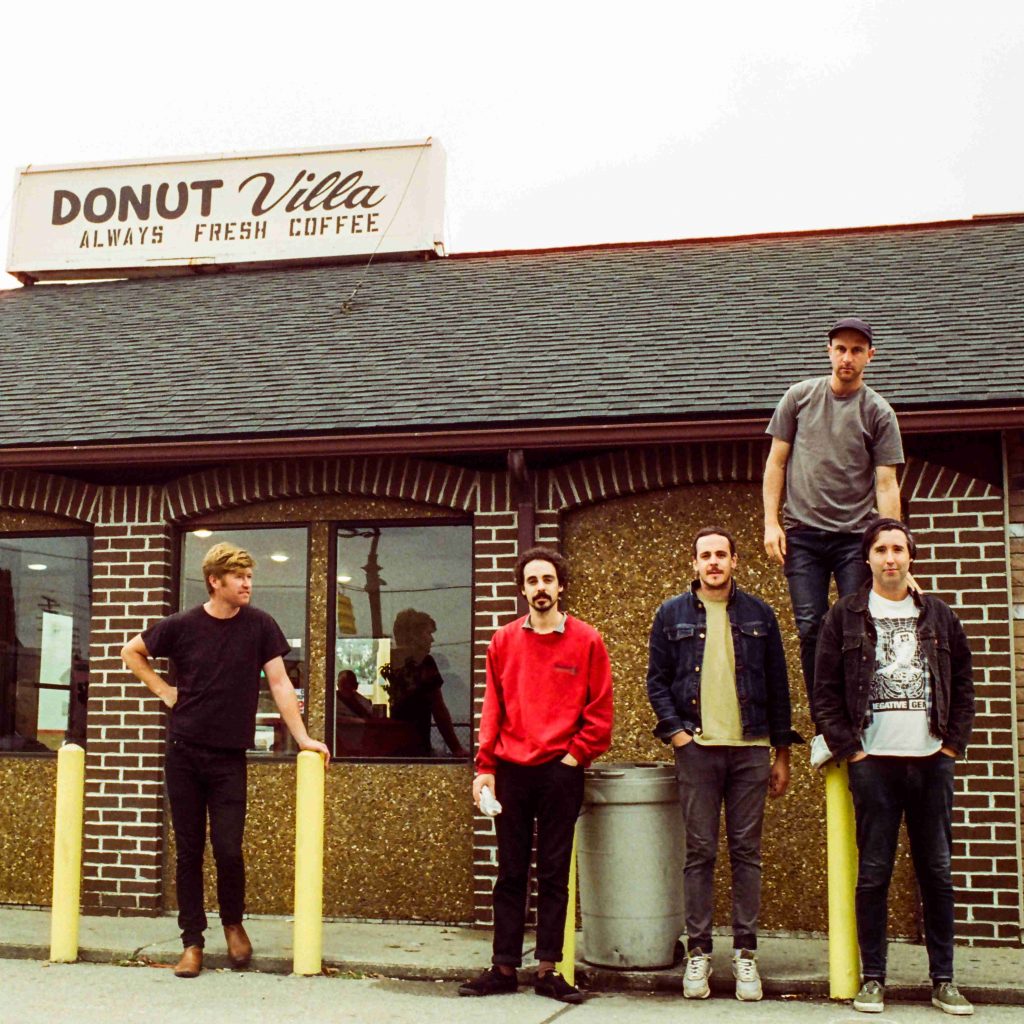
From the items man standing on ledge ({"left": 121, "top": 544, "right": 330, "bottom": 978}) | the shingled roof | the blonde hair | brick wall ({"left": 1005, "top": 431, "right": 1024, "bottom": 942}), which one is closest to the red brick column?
the shingled roof

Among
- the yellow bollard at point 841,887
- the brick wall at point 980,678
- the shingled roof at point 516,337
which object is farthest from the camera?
the shingled roof at point 516,337

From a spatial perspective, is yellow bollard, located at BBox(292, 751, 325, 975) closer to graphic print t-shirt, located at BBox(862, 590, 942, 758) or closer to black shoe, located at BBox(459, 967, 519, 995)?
black shoe, located at BBox(459, 967, 519, 995)

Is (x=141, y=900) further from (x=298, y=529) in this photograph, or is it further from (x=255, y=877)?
(x=298, y=529)

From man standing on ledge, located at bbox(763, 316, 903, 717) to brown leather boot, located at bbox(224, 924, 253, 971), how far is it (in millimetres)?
3086

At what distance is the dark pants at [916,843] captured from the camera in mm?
5645

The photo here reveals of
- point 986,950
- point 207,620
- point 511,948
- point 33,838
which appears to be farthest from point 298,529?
point 986,950

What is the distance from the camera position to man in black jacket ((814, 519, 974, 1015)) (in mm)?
5641

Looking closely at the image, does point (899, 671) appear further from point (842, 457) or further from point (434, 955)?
point (434, 955)

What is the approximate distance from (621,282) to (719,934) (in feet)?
17.3

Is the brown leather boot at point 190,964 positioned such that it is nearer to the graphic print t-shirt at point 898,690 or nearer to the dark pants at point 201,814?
the dark pants at point 201,814

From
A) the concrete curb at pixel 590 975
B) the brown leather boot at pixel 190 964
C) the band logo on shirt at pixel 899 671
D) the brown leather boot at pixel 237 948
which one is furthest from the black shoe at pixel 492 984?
the band logo on shirt at pixel 899 671

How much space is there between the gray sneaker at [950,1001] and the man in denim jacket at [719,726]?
0.77m

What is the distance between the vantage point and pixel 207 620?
6672 mm

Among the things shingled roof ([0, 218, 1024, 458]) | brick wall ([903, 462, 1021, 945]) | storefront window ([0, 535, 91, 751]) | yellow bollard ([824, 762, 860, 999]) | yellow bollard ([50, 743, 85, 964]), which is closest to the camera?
yellow bollard ([824, 762, 860, 999])
